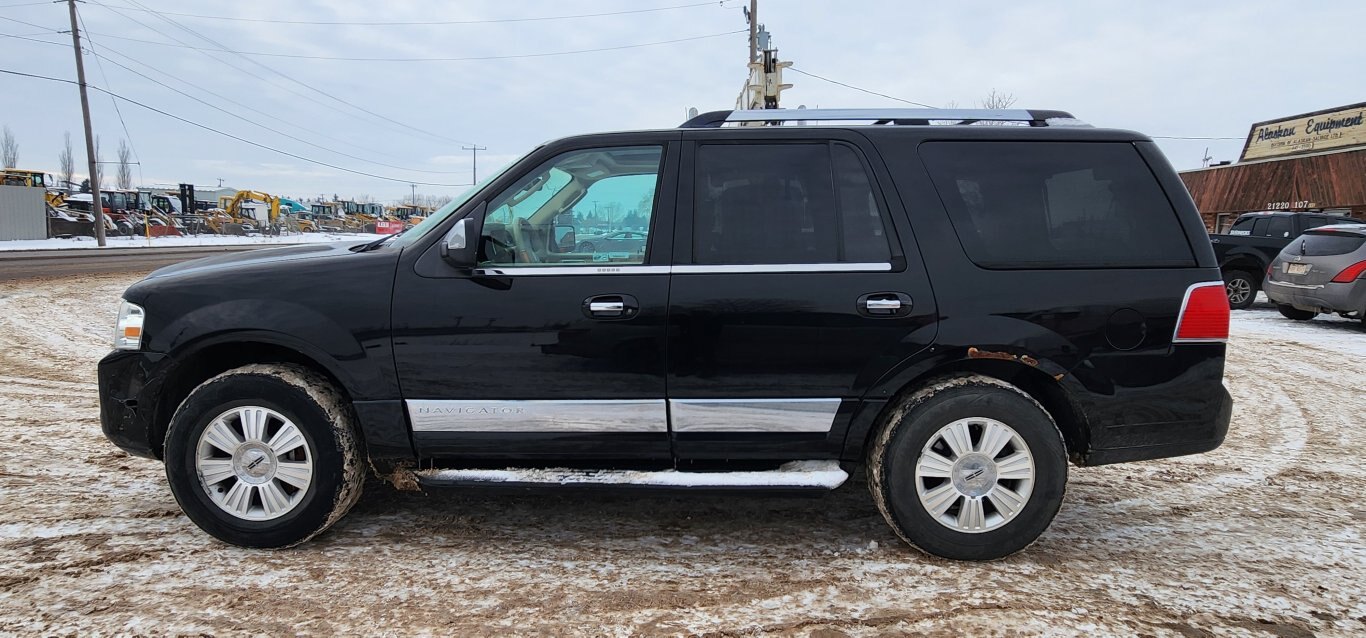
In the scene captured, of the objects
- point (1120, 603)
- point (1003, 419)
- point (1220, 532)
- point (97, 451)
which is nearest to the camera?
point (1120, 603)

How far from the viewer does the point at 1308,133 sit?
2811 cm

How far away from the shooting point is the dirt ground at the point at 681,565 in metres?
2.66

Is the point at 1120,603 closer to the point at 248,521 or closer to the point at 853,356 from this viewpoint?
the point at 853,356

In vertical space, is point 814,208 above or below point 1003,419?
above

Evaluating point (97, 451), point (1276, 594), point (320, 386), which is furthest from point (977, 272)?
point (97, 451)

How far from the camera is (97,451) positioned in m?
4.48

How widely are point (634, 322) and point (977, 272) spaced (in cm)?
145

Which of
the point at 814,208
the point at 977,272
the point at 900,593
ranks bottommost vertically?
the point at 900,593

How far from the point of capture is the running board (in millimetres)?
3096

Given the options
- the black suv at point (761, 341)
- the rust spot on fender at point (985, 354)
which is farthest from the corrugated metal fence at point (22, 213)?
the rust spot on fender at point (985, 354)

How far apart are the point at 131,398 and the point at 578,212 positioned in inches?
83.3

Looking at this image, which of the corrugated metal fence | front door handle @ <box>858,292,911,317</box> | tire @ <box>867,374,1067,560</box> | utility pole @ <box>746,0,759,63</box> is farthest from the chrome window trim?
the corrugated metal fence

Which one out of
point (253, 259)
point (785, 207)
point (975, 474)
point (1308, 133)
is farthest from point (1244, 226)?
point (1308, 133)

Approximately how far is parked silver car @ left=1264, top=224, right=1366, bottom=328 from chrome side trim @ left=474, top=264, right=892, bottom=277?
413 inches
